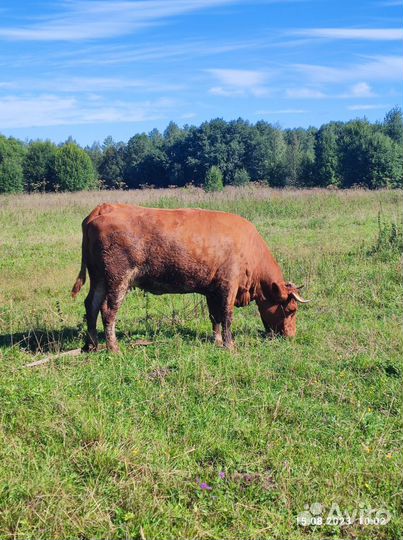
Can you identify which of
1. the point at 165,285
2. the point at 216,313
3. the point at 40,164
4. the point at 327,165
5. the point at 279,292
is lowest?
the point at 216,313

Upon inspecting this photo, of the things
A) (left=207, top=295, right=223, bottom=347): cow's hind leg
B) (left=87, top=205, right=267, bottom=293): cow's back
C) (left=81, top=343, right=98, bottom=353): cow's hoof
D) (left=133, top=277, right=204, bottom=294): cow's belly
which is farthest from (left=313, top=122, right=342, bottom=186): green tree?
(left=81, top=343, right=98, bottom=353): cow's hoof

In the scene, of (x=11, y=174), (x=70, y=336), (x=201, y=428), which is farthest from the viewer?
(x=11, y=174)

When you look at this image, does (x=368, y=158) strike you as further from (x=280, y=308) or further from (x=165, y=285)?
(x=165, y=285)

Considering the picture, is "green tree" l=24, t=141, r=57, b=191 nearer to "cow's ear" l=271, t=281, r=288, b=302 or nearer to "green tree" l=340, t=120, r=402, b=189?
"green tree" l=340, t=120, r=402, b=189

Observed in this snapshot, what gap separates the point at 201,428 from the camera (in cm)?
532

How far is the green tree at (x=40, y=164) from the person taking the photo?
6194 centimetres

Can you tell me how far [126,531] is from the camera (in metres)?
3.98

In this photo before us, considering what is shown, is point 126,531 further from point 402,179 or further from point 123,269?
point 402,179

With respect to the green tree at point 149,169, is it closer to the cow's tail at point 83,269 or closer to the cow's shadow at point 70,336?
the cow's shadow at point 70,336

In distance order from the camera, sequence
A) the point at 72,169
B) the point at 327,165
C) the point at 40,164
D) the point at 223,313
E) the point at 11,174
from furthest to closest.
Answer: the point at 40,164, the point at 327,165, the point at 11,174, the point at 72,169, the point at 223,313

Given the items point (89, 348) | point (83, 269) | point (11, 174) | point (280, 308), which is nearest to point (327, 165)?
point (11, 174)

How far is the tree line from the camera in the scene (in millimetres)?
58125

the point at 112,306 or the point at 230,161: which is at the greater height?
the point at 230,161

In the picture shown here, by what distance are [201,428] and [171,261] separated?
326 cm
